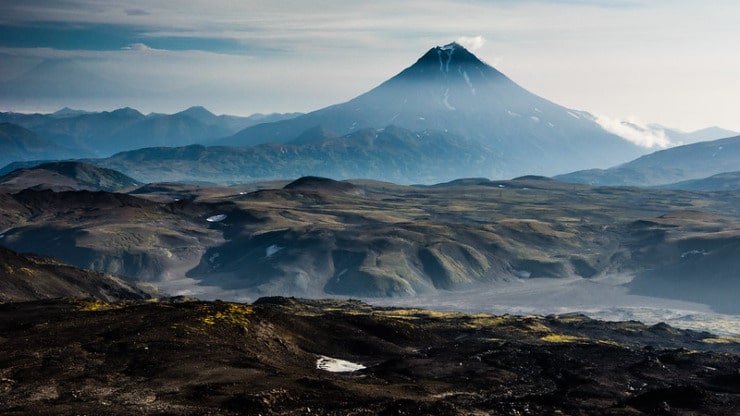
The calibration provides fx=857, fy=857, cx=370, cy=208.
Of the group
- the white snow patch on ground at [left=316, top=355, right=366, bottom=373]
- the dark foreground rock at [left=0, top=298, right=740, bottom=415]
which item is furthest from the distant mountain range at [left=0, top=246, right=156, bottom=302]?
the white snow patch on ground at [left=316, top=355, right=366, bottom=373]

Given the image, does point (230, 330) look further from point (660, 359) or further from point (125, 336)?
point (660, 359)

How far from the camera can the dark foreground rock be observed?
59.1m

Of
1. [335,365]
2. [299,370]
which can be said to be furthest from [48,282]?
[299,370]

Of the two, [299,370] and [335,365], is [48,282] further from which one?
[299,370]

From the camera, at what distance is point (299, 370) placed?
7656cm

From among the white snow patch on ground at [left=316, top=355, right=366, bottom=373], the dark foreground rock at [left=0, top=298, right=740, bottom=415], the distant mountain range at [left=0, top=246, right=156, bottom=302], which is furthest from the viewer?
the distant mountain range at [left=0, top=246, right=156, bottom=302]

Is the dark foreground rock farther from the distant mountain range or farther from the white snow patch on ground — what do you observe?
the distant mountain range

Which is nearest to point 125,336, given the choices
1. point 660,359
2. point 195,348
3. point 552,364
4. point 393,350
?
point 195,348

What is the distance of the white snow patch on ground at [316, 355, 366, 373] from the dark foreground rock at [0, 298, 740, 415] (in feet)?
3.08

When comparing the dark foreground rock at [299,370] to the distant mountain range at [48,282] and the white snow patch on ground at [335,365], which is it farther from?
the distant mountain range at [48,282]

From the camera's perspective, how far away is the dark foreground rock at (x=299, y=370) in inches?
2328

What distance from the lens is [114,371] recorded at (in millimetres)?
68125

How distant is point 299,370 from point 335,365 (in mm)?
8687

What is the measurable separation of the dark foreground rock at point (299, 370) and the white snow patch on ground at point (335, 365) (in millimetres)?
939
